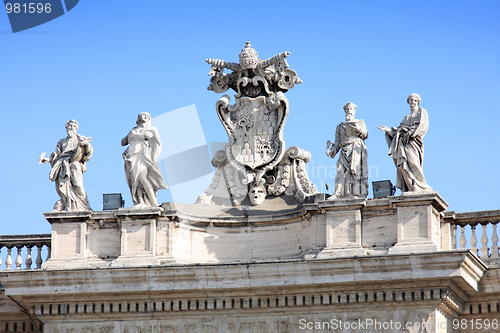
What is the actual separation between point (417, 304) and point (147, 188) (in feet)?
16.7

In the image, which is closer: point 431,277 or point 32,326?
point 431,277

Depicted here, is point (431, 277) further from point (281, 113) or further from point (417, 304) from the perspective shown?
point (281, 113)

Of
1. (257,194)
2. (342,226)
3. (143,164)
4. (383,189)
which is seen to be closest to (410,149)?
(383,189)

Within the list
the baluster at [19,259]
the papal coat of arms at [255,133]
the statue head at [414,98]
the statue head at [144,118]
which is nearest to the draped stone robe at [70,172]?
the statue head at [144,118]

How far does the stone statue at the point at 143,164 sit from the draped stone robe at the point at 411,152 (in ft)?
13.4

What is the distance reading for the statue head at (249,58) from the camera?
2245cm

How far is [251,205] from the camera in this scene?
2214 cm

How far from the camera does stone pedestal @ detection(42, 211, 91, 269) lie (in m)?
21.3

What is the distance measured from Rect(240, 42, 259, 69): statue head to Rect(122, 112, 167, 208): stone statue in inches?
82.5

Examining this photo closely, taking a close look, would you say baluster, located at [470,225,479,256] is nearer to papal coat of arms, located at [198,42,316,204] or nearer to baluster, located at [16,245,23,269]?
papal coat of arms, located at [198,42,316,204]

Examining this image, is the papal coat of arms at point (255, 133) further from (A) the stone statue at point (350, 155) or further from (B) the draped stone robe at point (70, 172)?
(B) the draped stone robe at point (70, 172)

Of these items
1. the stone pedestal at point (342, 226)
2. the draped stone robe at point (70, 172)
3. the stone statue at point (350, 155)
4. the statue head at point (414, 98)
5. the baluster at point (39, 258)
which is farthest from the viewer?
the baluster at point (39, 258)

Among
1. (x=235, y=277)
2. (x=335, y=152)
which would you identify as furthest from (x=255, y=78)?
(x=235, y=277)

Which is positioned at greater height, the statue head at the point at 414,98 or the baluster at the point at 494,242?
the statue head at the point at 414,98
